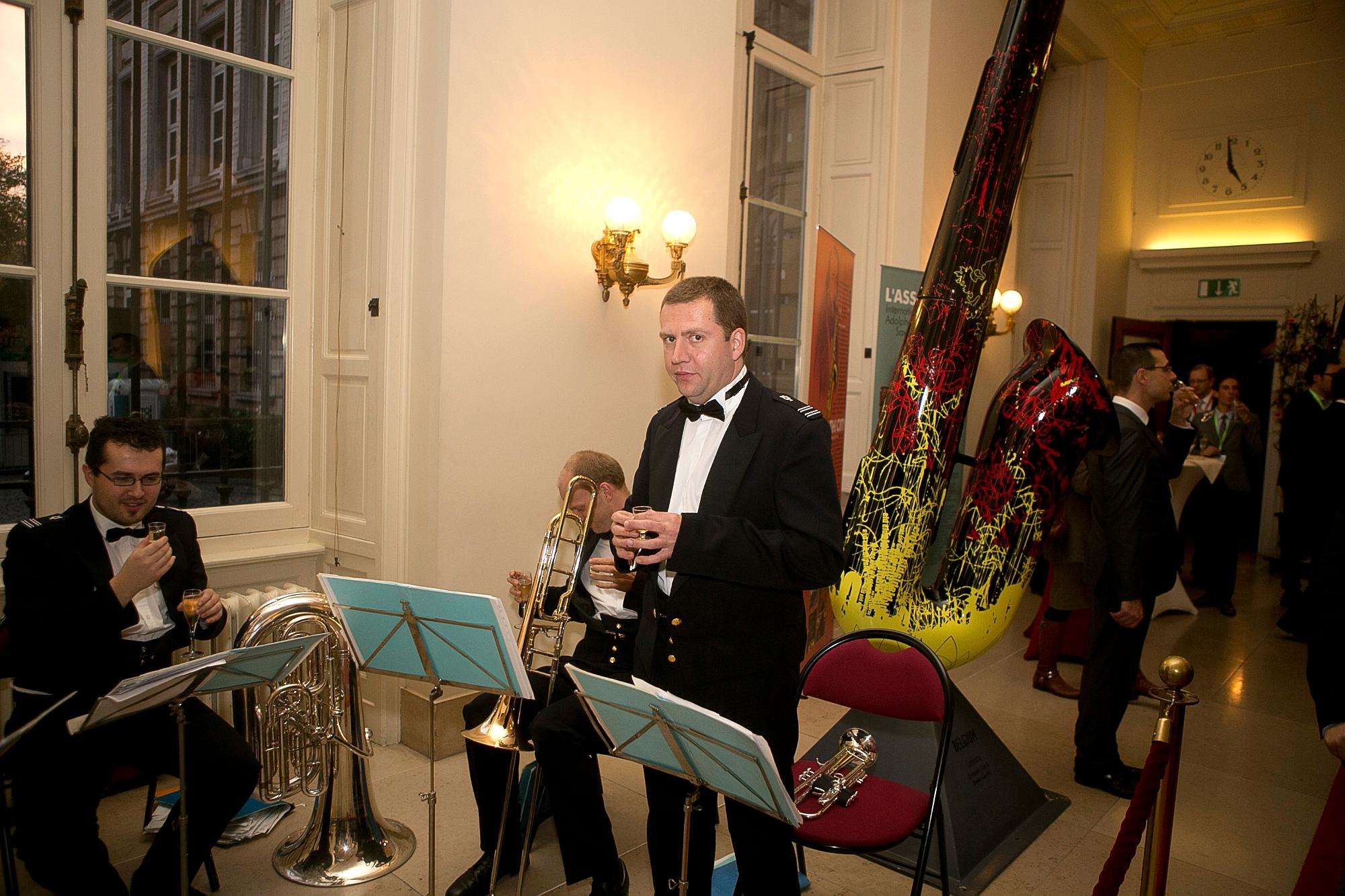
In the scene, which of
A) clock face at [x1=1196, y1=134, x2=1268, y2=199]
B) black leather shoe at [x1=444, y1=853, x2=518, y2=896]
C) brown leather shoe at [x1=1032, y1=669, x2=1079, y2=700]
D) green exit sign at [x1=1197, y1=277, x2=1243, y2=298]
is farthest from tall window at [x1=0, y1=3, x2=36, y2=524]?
clock face at [x1=1196, y1=134, x2=1268, y2=199]

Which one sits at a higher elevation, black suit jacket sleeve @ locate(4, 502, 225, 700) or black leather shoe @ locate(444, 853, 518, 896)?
black suit jacket sleeve @ locate(4, 502, 225, 700)

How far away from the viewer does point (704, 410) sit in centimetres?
216

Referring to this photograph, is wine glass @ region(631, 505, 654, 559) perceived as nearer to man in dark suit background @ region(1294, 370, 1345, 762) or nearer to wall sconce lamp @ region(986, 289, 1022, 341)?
man in dark suit background @ region(1294, 370, 1345, 762)

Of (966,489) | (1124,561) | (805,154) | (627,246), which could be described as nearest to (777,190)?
(805,154)

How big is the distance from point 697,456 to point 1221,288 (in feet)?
30.1

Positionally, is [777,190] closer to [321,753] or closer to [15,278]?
[15,278]

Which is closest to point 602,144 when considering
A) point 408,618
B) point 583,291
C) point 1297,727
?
point 583,291

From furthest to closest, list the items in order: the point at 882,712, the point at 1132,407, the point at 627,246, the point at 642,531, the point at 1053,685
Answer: the point at 1053,685 → the point at 627,246 → the point at 1132,407 → the point at 882,712 → the point at 642,531

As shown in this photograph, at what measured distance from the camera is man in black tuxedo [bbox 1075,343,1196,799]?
3.50 metres

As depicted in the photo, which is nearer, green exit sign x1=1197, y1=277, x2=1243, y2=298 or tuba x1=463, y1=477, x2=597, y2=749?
tuba x1=463, y1=477, x2=597, y2=749

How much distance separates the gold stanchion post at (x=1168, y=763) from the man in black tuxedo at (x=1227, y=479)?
539cm

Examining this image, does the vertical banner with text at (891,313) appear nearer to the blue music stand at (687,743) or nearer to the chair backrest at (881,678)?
the chair backrest at (881,678)

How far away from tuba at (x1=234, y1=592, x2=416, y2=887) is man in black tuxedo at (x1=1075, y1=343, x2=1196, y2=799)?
8.75 ft

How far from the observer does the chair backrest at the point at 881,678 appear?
8.21 ft
